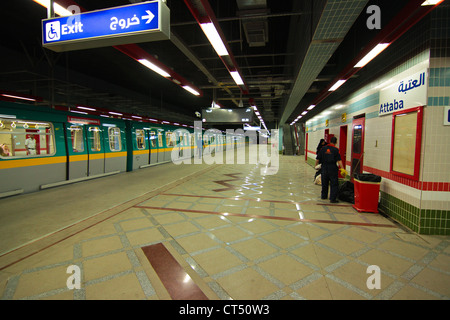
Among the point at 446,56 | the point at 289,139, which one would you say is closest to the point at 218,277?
the point at 446,56

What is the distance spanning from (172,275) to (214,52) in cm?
773

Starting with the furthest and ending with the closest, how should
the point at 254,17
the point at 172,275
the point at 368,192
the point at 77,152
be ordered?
the point at 77,152 → the point at 254,17 → the point at 368,192 → the point at 172,275

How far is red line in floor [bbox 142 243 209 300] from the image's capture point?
7.12 ft

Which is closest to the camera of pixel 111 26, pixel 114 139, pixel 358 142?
pixel 111 26

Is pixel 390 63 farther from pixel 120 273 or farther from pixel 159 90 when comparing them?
pixel 159 90

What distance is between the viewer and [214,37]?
4.06 m

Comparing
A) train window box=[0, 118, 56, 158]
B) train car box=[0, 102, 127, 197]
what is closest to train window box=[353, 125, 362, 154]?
train car box=[0, 102, 127, 197]

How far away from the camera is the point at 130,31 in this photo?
2.80 metres

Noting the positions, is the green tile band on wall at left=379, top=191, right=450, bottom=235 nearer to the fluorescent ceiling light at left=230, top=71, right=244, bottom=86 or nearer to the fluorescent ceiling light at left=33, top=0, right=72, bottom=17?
the fluorescent ceiling light at left=230, top=71, right=244, bottom=86

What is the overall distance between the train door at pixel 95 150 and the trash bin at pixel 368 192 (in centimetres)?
876

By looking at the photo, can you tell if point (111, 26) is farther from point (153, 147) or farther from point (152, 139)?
point (153, 147)

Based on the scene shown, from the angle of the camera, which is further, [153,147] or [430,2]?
[153,147]

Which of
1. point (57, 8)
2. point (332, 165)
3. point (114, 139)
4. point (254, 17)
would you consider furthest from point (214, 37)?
point (114, 139)

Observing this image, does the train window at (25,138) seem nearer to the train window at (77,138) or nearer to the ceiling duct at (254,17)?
the train window at (77,138)
